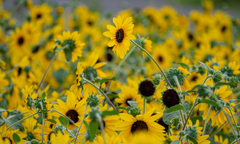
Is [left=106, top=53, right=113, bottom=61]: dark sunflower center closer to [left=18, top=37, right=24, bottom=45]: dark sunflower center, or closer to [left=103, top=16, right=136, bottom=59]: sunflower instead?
[left=18, top=37, right=24, bottom=45]: dark sunflower center

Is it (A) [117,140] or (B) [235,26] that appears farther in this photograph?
(B) [235,26]

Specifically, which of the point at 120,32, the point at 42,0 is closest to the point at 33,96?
the point at 120,32

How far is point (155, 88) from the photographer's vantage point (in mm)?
848

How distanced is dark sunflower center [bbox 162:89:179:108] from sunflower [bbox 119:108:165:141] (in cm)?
5

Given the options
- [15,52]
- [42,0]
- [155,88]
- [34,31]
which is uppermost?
[42,0]

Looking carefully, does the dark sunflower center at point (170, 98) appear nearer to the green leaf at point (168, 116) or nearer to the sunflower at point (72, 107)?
the green leaf at point (168, 116)

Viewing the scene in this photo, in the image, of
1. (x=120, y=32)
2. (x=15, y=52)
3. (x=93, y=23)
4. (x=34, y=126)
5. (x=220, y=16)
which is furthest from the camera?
(x=93, y=23)

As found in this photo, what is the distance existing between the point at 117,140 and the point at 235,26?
5.29 ft

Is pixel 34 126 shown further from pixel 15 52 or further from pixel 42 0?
pixel 42 0

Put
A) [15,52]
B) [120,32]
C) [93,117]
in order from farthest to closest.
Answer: [15,52]
[120,32]
[93,117]

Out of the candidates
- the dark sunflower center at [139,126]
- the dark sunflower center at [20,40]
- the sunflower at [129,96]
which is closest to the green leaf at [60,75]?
the dark sunflower center at [20,40]

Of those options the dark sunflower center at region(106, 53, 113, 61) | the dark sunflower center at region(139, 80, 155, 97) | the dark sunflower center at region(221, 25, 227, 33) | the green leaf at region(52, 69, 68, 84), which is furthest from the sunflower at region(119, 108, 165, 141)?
the dark sunflower center at region(221, 25, 227, 33)

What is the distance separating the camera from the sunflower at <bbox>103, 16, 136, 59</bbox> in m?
0.75

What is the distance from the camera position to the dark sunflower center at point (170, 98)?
0.69 metres
